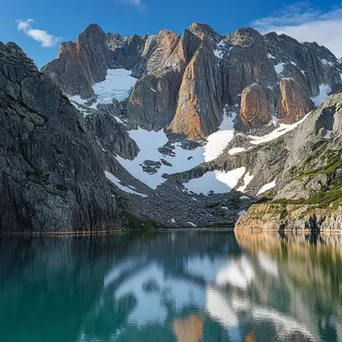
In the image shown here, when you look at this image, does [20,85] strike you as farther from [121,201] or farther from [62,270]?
[62,270]

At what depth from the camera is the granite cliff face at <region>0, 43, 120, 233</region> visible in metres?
121

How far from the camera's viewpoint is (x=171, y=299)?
3691 centimetres

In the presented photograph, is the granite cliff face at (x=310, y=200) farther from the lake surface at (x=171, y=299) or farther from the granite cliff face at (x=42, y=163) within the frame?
the lake surface at (x=171, y=299)

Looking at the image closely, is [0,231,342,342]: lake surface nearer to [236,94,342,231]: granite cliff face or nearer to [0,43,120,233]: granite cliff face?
[0,43,120,233]: granite cliff face

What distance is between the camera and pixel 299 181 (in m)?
166

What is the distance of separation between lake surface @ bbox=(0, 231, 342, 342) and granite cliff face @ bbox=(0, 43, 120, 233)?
6167cm

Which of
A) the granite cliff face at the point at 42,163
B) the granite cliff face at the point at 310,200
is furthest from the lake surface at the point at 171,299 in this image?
the granite cliff face at the point at 310,200

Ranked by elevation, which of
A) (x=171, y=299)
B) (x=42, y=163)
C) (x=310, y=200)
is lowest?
(x=171, y=299)

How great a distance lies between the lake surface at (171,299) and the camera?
2609 centimetres

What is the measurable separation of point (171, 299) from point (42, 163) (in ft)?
348

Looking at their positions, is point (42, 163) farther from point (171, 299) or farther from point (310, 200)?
point (171, 299)

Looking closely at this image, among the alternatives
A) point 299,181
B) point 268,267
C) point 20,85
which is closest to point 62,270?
point 268,267

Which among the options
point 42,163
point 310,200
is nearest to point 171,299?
point 42,163

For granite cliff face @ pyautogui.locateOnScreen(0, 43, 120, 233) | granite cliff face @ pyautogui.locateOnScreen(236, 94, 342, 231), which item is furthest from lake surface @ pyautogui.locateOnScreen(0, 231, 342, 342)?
granite cliff face @ pyautogui.locateOnScreen(236, 94, 342, 231)
